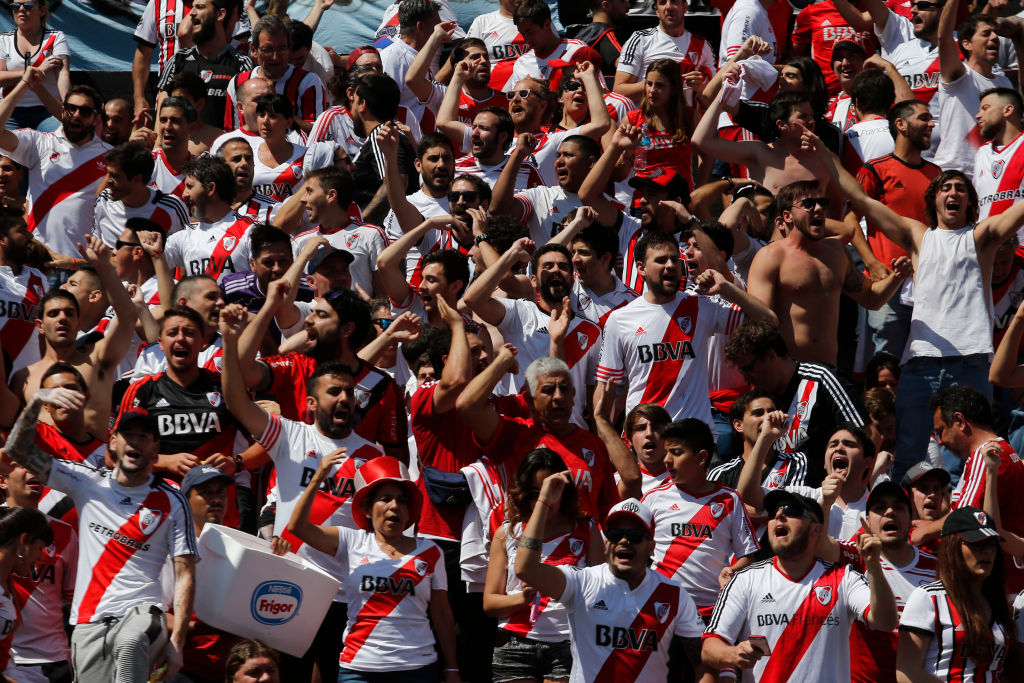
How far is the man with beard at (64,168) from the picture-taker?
1261 cm

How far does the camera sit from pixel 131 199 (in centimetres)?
1184

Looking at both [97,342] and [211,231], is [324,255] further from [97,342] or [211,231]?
[97,342]

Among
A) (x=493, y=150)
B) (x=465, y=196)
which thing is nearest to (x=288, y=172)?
(x=493, y=150)

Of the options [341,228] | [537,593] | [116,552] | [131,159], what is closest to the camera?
[116,552]

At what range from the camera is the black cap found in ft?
25.9

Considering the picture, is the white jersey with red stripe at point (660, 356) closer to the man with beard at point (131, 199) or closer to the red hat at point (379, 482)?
the red hat at point (379, 482)

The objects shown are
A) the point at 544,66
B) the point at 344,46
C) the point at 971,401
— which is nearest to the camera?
the point at 971,401

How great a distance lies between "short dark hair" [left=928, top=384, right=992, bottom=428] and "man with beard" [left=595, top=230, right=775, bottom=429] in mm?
1249

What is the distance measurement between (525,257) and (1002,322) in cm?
362

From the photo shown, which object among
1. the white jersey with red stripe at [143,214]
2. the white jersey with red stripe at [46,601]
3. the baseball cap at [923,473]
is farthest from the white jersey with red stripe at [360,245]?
the baseball cap at [923,473]

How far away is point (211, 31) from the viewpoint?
48.0 feet

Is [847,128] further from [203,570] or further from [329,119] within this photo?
[203,570]

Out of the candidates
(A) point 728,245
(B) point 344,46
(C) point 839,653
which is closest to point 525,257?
(A) point 728,245

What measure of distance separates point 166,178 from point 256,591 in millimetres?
5592
